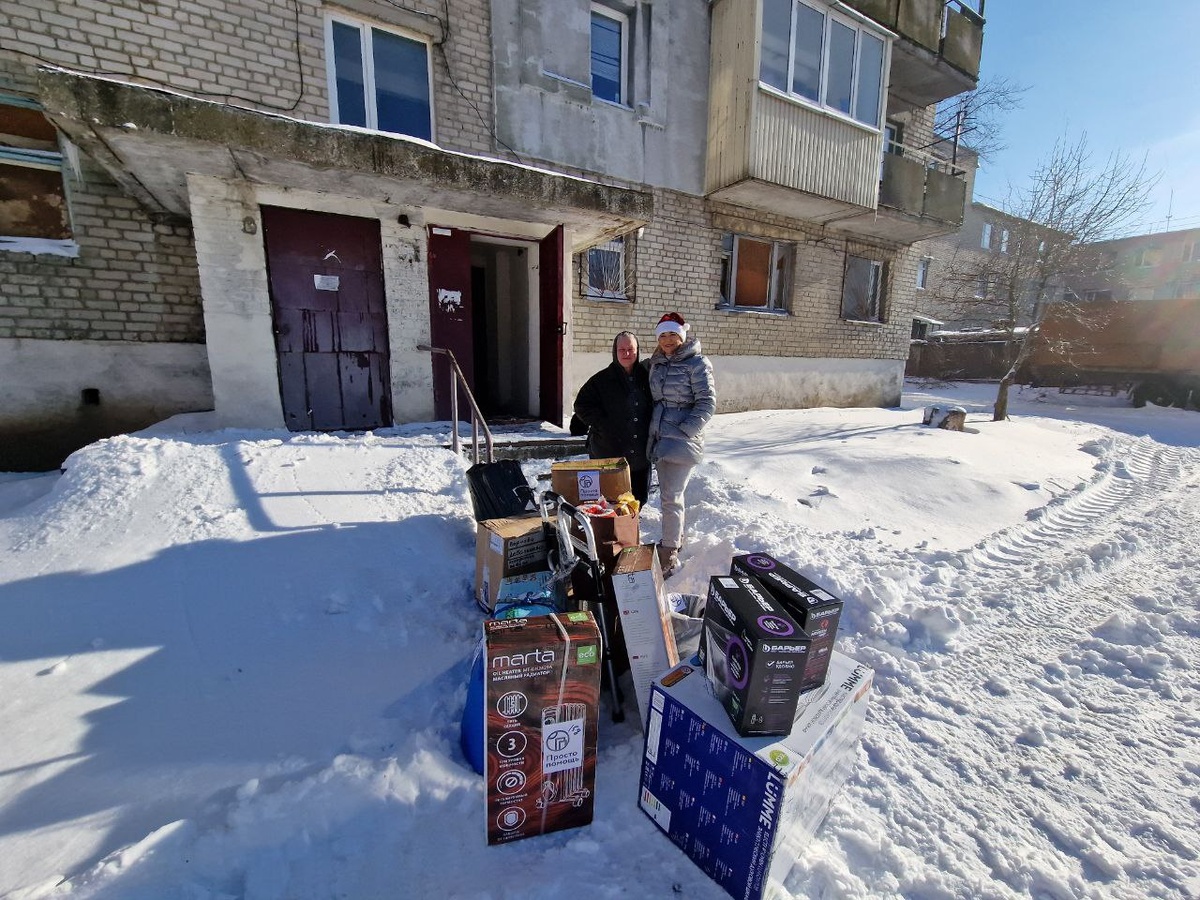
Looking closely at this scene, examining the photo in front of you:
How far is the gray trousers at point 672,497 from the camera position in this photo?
3.30m

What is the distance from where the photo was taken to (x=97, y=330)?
5371 millimetres

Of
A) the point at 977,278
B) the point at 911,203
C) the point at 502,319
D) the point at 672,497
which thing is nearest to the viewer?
the point at 672,497

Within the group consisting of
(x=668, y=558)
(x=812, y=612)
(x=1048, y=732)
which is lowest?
(x=1048, y=732)

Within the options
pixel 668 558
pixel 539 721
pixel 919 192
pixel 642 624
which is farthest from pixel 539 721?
pixel 919 192

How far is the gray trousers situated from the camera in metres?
3.30

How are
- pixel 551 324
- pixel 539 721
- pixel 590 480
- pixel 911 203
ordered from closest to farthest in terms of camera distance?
pixel 539 721 < pixel 590 480 < pixel 551 324 < pixel 911 203

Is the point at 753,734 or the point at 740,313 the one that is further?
the point at 740,313

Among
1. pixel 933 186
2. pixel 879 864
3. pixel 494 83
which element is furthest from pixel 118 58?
pixel 933 186

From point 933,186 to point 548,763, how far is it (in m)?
13.0

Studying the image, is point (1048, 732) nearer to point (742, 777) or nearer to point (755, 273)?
point (742, 777)

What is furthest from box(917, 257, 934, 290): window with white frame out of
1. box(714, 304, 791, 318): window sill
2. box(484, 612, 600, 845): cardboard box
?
box(484, 612, 600, 845): cardboard box

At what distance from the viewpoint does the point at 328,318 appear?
5.57 meters

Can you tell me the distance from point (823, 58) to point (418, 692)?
10717 mm

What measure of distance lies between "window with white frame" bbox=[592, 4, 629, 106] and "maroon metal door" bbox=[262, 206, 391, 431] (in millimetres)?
4381
